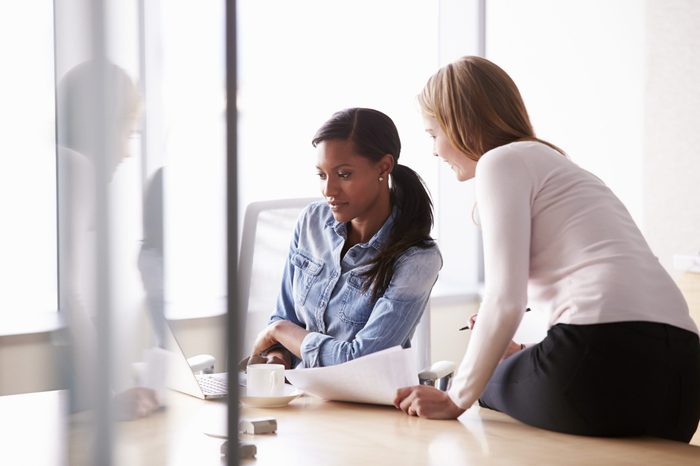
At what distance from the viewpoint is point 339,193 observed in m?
2.31

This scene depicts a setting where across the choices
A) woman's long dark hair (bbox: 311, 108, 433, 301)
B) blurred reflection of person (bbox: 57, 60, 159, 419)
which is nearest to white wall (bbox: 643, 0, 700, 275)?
woman's long dark hair (bbox: 311, 108, 433, 301)

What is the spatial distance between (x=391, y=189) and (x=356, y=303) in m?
0.33

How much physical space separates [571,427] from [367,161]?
3.26 feet

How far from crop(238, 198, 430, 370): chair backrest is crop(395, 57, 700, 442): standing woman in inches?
35.0

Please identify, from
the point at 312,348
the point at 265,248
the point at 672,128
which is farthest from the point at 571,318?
the point at 672,128

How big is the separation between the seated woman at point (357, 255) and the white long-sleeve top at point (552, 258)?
0.56m

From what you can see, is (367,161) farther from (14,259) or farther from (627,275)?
(14,259)

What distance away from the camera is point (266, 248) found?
2.54 meters

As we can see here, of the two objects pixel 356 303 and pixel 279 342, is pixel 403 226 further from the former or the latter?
pixel 279 342

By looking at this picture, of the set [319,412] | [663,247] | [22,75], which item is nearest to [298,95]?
[663,247]

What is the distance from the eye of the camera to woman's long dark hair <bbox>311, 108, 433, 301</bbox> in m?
2.26

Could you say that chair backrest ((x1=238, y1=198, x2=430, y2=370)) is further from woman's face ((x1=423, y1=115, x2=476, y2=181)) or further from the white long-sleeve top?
the white long-sleeve top

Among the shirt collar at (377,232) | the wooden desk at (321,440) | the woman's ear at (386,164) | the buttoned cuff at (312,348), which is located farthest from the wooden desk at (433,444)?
the woman's ear at (386,164)

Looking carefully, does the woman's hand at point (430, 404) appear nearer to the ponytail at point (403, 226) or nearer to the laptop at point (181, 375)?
the ponytail at point (403, 226)
